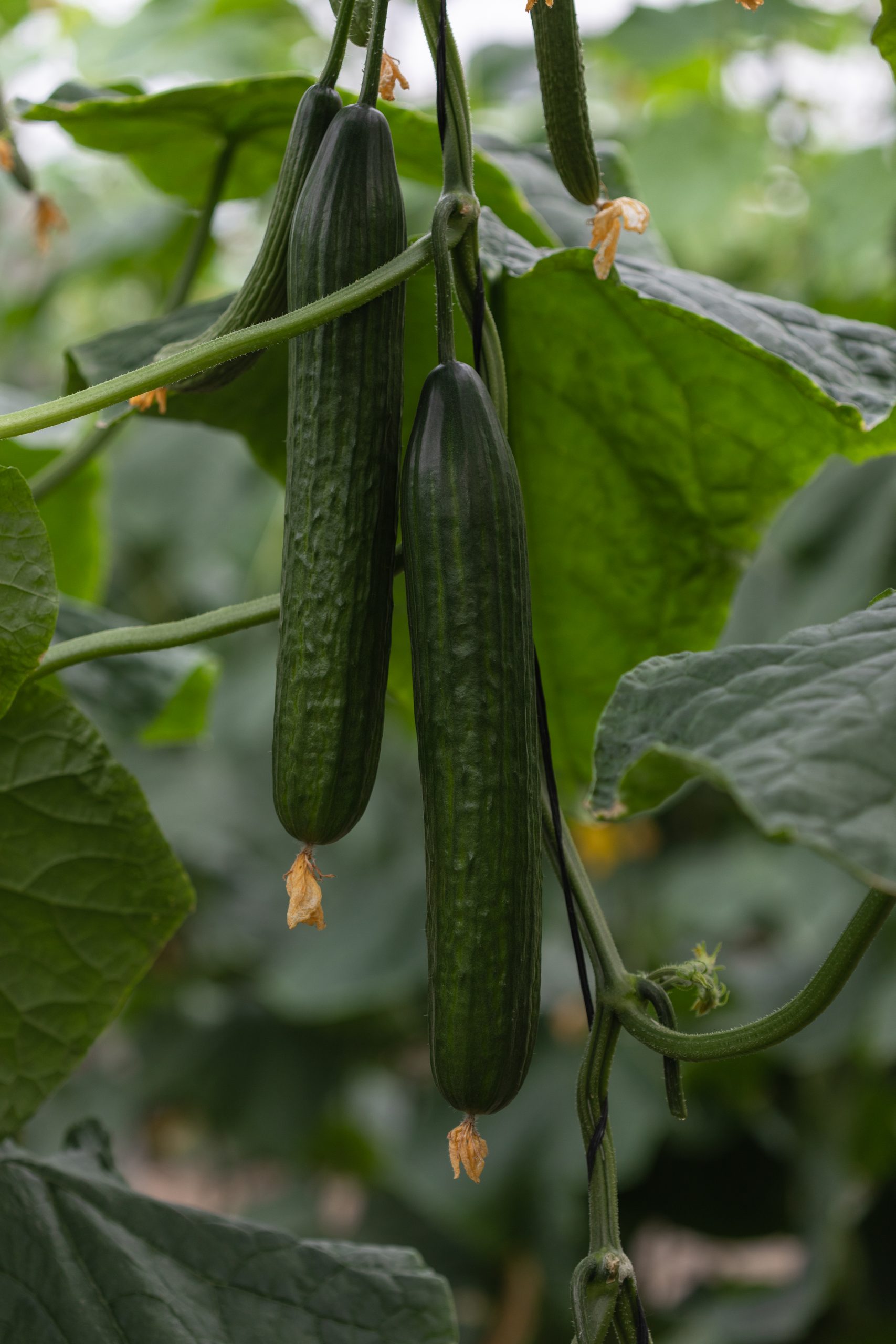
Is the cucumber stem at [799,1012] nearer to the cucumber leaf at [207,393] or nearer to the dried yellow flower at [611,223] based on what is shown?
the dried yellow flower at [611,223]

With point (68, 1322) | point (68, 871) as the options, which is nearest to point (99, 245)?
point (68, 871)

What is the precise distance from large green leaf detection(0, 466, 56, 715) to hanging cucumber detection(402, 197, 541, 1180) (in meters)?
0.16

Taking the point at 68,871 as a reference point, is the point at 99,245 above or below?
above

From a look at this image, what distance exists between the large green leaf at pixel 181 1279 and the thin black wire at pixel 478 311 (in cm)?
46

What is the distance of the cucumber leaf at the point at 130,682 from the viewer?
1.00 meters

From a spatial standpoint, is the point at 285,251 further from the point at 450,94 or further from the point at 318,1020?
the point at 318,1020

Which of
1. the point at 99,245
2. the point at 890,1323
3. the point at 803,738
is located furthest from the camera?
the point at 99,245

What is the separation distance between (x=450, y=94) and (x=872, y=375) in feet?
0.94

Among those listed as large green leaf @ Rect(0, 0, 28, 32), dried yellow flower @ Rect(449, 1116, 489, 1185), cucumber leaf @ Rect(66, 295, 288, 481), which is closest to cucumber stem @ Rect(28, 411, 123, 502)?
cucumber leaf @ Rect(66, 295, 288, 481)

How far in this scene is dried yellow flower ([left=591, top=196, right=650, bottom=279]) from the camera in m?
0.50

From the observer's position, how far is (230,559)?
1.96 m

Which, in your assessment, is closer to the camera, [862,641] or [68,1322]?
[862,641]

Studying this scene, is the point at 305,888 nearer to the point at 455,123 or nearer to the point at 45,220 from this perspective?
the point at 455,123

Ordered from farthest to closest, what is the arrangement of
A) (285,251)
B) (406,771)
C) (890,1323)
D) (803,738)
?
(406,771) → (890,1323) → (285,251) → (803,738)
